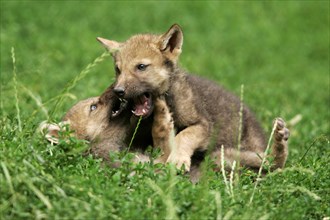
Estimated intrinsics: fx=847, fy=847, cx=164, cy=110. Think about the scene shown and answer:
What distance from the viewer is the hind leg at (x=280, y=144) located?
7133mm

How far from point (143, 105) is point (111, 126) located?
0.42 metres

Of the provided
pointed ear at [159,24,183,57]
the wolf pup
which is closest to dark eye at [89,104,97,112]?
the wolf pup

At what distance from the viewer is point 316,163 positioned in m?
6.50

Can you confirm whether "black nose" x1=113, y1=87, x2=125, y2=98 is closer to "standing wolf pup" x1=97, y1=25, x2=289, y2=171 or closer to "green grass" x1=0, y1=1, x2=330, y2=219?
"standing wolf pup" x1=97, y1=25, x2=289, y2=171

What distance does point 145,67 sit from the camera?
7207 mm

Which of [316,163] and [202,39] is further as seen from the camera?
[202,39]

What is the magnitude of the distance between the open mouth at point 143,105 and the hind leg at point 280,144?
1.10 meters

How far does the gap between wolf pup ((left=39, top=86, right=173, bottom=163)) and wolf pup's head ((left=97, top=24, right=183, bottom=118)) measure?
0.15m

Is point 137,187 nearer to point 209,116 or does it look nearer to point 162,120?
point 162,120

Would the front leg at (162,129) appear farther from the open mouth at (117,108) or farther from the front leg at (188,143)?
the open mouth at (117,108)

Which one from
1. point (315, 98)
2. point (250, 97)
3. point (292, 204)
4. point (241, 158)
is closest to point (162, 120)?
point (241, 158)

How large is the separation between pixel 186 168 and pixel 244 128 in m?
1.46

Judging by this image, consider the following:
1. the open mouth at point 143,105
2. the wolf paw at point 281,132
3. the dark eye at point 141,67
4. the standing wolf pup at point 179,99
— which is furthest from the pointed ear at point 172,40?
the wolf paw at point 281,132

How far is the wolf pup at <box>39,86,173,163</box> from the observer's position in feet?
22.5
